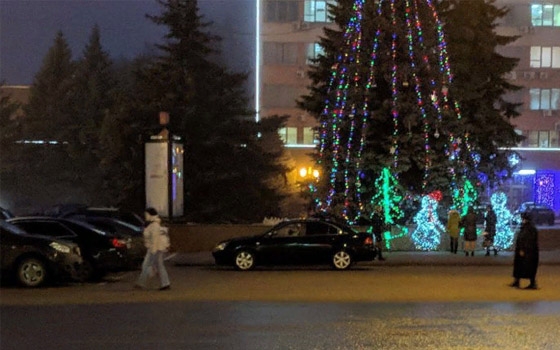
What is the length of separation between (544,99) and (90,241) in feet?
152

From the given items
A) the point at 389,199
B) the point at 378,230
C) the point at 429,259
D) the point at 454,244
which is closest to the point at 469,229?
the point at 454,244

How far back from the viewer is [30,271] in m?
15.9

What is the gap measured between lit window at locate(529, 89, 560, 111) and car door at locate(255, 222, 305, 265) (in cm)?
4187

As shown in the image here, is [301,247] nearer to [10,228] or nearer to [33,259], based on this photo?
[33,259]

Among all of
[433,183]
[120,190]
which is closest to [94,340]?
[433,183]

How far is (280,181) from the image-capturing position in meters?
43.9

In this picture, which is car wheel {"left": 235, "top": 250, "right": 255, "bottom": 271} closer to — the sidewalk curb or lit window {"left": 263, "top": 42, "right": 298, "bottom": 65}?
the sidewalk curb

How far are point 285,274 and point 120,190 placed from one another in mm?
16604

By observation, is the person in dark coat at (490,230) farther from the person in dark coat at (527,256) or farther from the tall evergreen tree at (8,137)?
the tall evergreen tree at (8,137)

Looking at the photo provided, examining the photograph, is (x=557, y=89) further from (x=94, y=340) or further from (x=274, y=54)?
(x=94, y=340)

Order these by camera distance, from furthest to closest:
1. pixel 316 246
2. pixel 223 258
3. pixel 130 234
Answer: pixel 130 234 < pixel 223 258 < pixel 316 246

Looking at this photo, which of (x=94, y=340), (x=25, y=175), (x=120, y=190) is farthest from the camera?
(x=25, y=175)

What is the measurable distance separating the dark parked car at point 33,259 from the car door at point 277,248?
5330 mm

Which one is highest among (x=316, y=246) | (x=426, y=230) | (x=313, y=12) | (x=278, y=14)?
(x=313, y=12)
